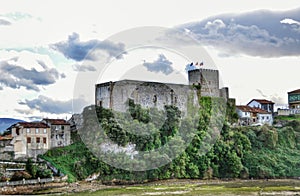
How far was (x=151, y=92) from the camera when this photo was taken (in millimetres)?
54062

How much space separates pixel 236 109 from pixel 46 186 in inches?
1083

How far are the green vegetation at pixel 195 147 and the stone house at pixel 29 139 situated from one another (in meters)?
1.00

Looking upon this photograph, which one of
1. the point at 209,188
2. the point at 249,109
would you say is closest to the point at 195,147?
the point at 209,188

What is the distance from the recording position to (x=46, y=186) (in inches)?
1672

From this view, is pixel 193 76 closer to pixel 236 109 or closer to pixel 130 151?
pixel 236 109

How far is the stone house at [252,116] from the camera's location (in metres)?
62.6

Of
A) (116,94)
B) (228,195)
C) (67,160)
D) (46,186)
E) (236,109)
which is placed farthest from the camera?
(236,109)

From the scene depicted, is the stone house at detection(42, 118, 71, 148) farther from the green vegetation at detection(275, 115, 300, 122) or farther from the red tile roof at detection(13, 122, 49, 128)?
the green vegetation at detection(275, 115, 300, 122)

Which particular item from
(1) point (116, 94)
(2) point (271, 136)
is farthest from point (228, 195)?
(2) point (271, 136)

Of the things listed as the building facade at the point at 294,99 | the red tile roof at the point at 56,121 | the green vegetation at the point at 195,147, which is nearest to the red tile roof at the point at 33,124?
the red tile roof at the point at 56,121

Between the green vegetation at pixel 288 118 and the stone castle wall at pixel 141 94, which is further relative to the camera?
the green vegetation at pixel 288 118

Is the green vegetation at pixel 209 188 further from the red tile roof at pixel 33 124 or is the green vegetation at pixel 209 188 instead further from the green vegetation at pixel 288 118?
the green vegetation at pixel 288 118

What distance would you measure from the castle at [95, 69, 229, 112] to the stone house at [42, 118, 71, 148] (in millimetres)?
4450

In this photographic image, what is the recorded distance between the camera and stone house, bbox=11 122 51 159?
46625 mm
